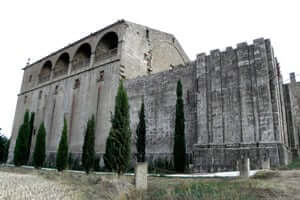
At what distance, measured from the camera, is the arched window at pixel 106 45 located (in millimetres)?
25031

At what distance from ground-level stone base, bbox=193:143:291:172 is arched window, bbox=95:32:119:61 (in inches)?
558

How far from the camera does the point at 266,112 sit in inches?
547

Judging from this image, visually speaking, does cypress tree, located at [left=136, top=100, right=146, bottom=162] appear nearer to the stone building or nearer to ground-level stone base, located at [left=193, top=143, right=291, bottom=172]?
the stone building

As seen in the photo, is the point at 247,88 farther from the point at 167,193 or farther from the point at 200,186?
the point at 167,193

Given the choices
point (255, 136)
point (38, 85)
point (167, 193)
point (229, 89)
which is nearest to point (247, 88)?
point (229, 89)

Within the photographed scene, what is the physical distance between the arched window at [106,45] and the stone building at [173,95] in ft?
0.34

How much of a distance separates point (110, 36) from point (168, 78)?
10165 millimetres

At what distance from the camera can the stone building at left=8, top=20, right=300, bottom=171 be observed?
14.1 m

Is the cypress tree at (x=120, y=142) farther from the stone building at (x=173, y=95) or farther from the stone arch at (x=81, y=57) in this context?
the stone arch at (x=81, y=57)

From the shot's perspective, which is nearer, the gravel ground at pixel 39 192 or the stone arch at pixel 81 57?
the gravel ground at pixel 39 192

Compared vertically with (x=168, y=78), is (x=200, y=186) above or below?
below

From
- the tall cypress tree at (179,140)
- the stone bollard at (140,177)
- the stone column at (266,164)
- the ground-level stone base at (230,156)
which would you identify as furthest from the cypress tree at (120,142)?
the stone column at (266,164)

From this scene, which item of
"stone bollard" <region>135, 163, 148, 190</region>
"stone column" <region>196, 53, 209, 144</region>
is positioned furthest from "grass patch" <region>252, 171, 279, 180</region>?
"stone column" <region>196, 53, 209, 144</region>

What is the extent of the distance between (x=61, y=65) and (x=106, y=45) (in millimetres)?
7939
